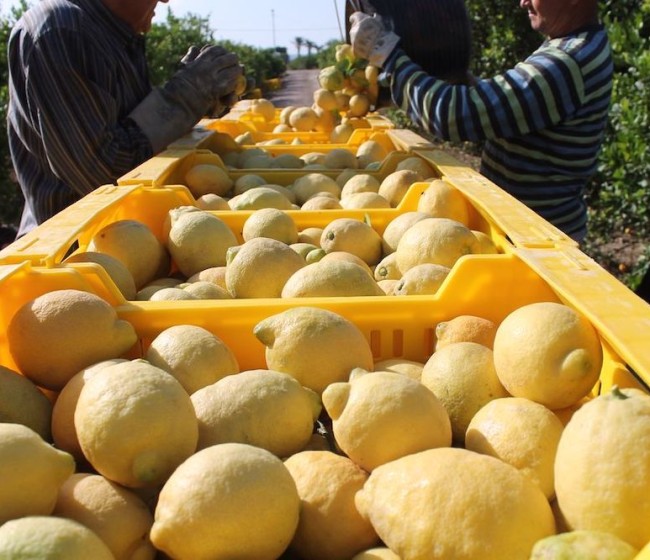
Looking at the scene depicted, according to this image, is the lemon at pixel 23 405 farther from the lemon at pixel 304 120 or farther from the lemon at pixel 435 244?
the lemon at pixel 304 120

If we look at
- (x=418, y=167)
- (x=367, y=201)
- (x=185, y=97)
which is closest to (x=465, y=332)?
(x=367, y=201)

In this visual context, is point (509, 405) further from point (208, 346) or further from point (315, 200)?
point (315, 200)

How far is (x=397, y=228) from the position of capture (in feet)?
8.39

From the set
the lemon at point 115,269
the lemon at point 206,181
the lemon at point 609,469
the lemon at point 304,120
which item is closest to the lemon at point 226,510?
Result: the lemon at point 609,469

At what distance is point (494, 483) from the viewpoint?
1.12 meters

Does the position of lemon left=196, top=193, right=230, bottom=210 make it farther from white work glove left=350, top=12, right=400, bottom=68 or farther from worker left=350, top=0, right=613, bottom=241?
white work glove left=350, top=12, right=400, bottom=68

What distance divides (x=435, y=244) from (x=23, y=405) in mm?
1314

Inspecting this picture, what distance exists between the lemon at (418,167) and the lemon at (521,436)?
6.91ft

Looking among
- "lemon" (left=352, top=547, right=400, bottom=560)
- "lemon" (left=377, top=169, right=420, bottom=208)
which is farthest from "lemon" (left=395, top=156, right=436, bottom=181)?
"lemon" (left=352, top=547, right=400, bottom=560)

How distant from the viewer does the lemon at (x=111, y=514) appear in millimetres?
1155

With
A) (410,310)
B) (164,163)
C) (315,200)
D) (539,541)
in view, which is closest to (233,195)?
(164,163)

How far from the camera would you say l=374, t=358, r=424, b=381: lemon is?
66.2 inches

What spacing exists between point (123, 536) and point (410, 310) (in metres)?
0.98

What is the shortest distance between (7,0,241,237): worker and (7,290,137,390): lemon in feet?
7.00
